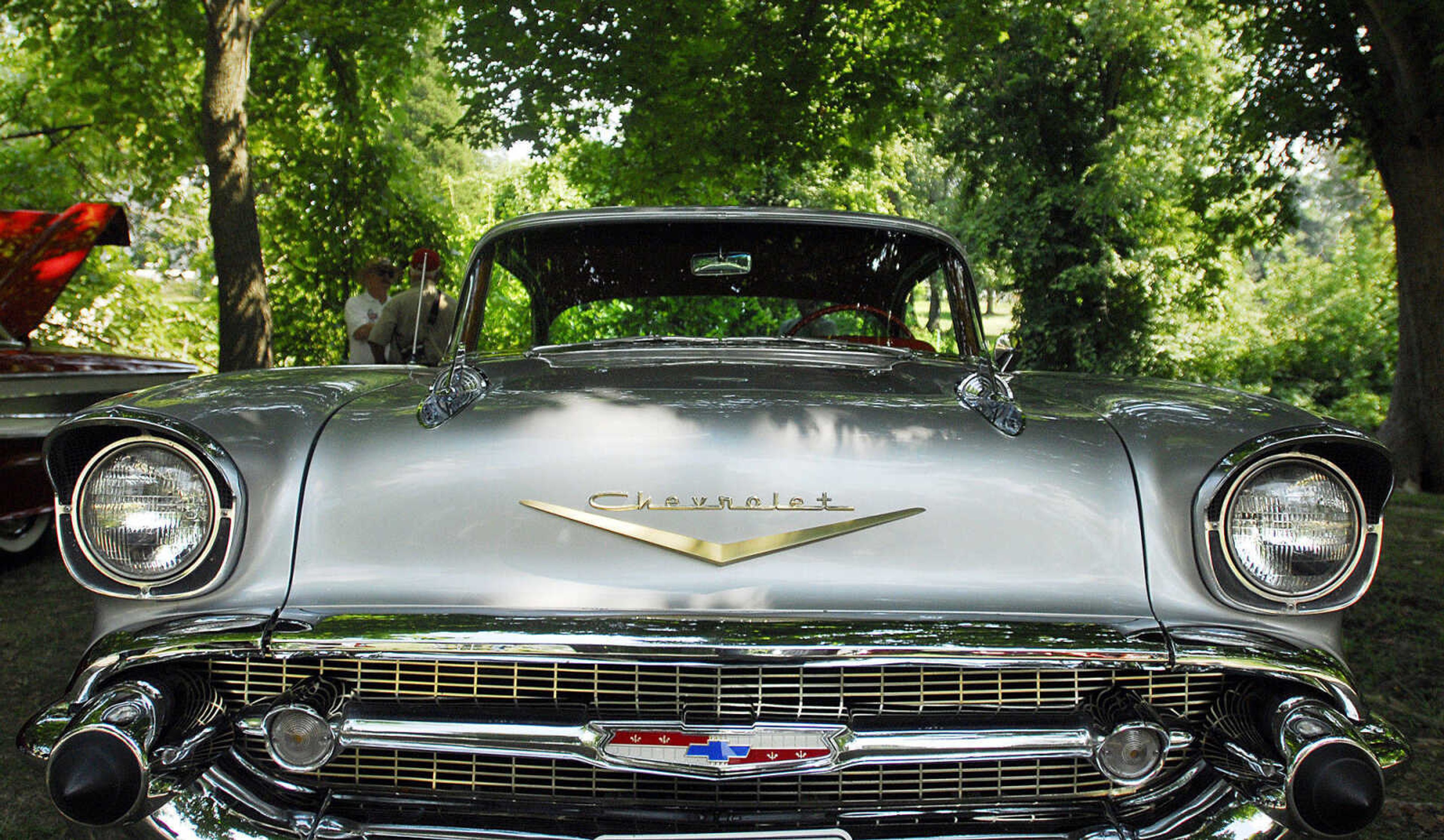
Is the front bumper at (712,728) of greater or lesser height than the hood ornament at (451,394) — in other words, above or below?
below

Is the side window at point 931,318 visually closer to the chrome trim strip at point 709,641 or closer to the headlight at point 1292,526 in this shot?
the headlight at point 1292,526

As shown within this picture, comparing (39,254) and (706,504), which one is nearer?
(706,504)

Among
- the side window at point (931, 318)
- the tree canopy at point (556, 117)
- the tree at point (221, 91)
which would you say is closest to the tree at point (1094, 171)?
the tree canopy at point (556, 117)

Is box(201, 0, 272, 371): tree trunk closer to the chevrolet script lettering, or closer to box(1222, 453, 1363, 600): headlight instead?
the chevrolet script lettering

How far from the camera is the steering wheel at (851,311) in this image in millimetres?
2896

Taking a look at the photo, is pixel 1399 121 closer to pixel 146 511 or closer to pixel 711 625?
pixel 711 625

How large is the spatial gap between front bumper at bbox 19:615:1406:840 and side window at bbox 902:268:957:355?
1.42 metres

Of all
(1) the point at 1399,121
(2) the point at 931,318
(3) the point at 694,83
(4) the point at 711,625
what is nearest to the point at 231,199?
(3) the point at 694,83

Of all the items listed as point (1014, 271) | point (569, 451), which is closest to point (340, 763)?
point (569, 451)

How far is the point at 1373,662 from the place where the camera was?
3.93m

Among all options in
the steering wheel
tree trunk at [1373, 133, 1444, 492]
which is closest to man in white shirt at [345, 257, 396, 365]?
the steering wheel

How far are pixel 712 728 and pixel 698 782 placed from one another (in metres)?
0.11

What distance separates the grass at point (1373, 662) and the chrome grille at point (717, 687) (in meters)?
0.95

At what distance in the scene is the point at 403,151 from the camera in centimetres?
1137
